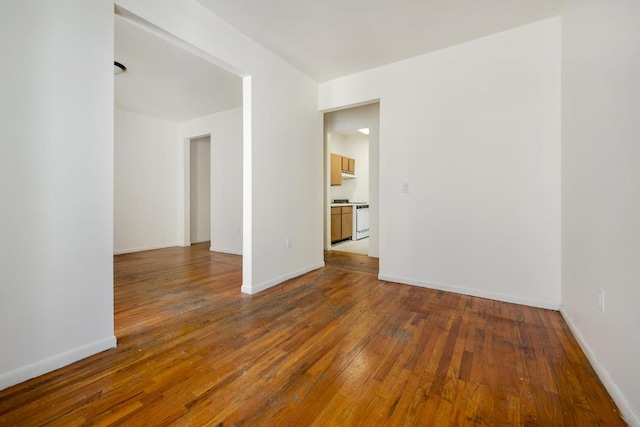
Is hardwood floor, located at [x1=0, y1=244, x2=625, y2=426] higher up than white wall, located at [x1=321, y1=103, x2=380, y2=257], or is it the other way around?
white wall, located at [x1=321, y1=103, x2=380, y2=257]

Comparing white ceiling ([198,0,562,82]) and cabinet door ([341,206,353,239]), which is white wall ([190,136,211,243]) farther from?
white ceiling ([198,0,562,82])

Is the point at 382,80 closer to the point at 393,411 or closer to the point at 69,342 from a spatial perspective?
the point at 393,411

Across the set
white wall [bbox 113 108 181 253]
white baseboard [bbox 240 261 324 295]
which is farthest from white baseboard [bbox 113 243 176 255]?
white baseboard [bbox 240 261 324 295]

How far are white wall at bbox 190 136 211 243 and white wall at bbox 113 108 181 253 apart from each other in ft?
1.24

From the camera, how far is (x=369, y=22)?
7.87 feet

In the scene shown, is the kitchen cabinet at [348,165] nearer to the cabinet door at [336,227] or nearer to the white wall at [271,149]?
the cabinet door at [336,227]

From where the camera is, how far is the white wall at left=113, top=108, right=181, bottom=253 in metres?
4.84

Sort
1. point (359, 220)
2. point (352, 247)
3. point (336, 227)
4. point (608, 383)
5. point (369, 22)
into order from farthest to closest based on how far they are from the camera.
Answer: point (359, 220) < point (336, 227) < point (352, 247) < point (369, 22) < point (608, 383)

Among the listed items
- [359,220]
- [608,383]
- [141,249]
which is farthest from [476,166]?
[141,249]

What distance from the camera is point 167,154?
5512 millimetres

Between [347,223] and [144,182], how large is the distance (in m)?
4.38

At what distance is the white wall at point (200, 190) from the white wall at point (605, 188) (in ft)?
19.9

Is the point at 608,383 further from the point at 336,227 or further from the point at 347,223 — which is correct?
the point at 347,223

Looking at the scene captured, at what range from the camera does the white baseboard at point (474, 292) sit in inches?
94.1
